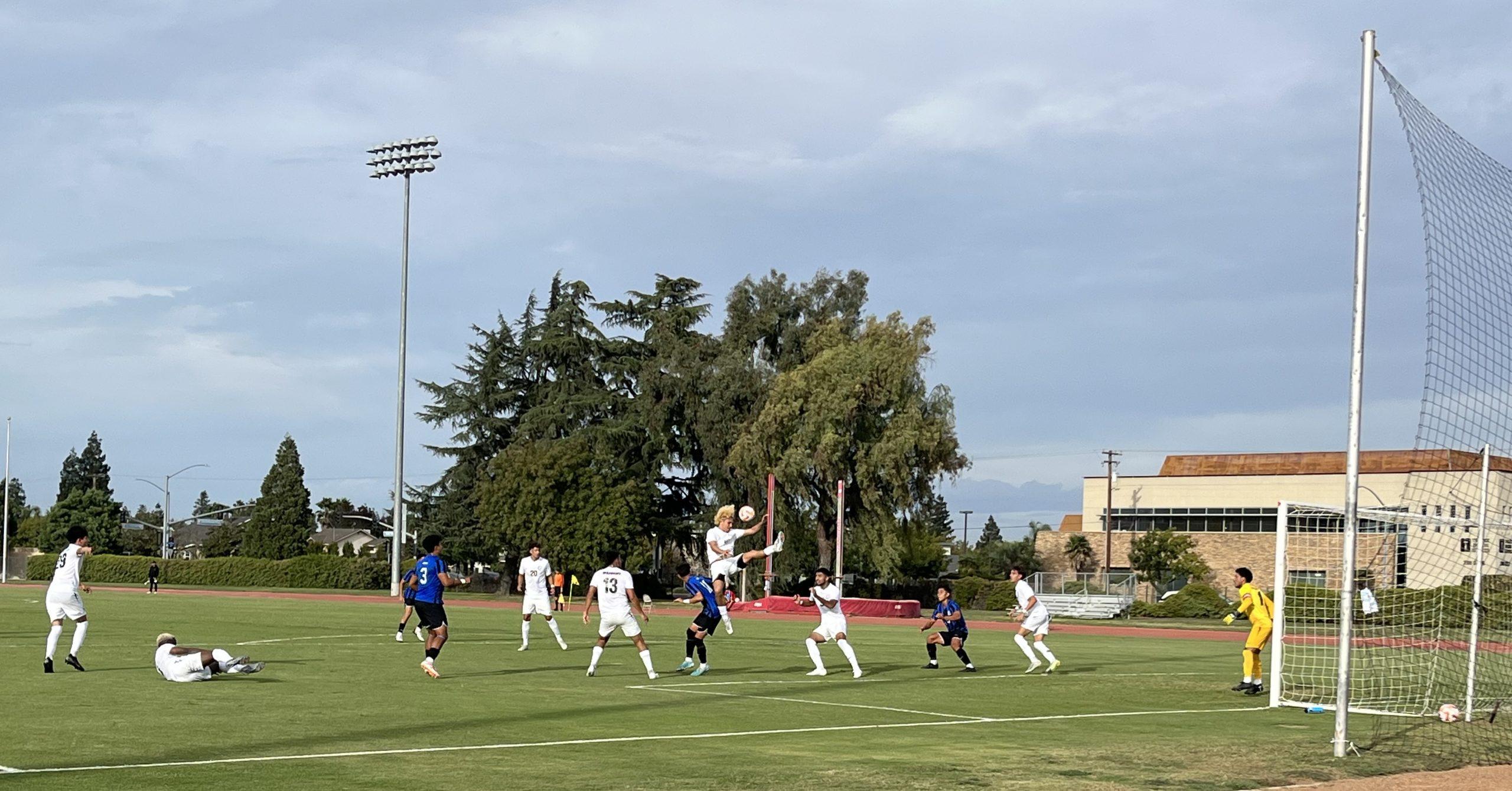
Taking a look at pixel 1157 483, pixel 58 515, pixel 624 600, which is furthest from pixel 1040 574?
pixel 58 515

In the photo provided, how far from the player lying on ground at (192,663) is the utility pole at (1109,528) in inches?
3007

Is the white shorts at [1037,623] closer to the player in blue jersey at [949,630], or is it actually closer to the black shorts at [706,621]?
the player in blue jersey at [949,630]

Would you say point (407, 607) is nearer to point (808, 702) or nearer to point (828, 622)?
point (828, 622)

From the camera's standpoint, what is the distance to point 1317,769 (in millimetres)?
13406

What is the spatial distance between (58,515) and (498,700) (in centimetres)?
12512

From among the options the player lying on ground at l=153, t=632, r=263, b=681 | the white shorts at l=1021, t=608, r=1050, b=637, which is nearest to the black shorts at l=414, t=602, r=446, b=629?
the player lying on ground at l=153, t=632, r=263, b=681

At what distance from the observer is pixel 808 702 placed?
19344mm

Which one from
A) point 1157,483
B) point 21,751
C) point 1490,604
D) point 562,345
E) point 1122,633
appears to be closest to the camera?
point 21,751

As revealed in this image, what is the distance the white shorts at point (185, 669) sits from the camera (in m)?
19.9

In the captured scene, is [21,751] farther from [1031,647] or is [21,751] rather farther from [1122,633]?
[1122,633]

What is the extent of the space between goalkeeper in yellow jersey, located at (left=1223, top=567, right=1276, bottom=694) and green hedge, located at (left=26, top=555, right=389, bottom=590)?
78.0 metres

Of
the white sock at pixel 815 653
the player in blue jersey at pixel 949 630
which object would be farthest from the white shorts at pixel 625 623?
the player in blue jersey at pixel 949 630

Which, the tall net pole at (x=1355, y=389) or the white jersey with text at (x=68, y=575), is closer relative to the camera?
the tall net pole at (x=1355, y=389)

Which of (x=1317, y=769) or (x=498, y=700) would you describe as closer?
(x=1317, y=769)
